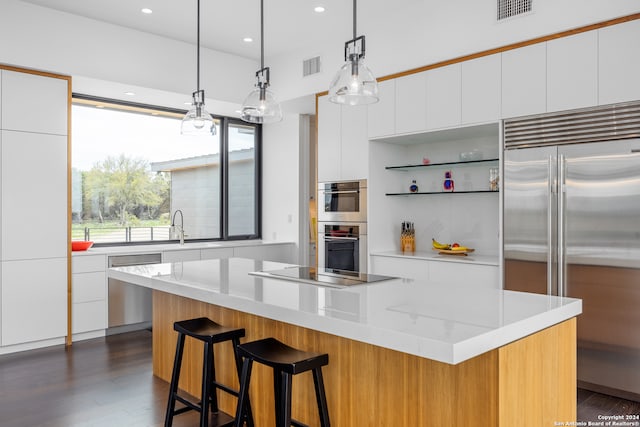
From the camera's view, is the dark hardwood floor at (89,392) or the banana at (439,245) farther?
the banana at (439,245)

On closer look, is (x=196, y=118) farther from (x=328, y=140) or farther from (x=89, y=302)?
(x=89, y=302)

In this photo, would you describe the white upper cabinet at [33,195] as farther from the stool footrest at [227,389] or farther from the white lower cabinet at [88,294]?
the stool footrest at [227,389]

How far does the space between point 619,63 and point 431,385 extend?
2583 mm

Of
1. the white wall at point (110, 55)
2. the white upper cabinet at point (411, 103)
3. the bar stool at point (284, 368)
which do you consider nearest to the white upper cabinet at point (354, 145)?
the white upper cabinet at point (411, 103)

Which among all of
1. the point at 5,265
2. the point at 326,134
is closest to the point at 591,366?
the point at 326,134

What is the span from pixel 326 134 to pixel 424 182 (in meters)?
1.17

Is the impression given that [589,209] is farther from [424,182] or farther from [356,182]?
[356,182]

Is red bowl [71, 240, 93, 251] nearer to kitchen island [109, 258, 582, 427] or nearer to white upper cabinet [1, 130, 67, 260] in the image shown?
white upper cabinet [1, 130, 67, 260]

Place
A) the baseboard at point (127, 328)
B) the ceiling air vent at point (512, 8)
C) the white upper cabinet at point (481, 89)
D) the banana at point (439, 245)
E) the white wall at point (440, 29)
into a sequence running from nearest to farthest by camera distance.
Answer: the white wall at point (440, 29) < the ceiling air vent at point (512, 8) < the white upper cabinet at point (481, 89) < the banana at point (439, 245) < the baseboard at point (127, 328)

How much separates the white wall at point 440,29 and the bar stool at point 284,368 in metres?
→ 2.95

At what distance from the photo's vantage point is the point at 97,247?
5309mm

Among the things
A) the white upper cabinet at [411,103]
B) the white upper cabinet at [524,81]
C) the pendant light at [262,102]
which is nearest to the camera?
the pendant light at [262,102]

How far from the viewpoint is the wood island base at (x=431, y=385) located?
176 centimetres

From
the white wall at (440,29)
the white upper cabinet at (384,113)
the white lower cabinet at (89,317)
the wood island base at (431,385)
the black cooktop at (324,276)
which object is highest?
the white wall at (440,29)
